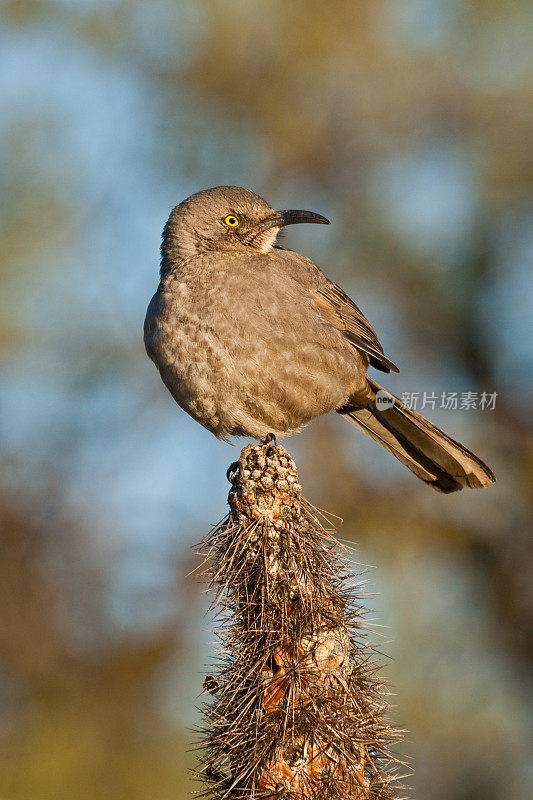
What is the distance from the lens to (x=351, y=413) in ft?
19.5

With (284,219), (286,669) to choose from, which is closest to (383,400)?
(284,219)

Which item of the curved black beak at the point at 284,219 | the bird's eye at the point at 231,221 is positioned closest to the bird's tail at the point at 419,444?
the curved black beak at the point at 284,219

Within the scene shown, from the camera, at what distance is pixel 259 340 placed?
15.3 ft

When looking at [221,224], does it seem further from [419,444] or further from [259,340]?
[419,444]

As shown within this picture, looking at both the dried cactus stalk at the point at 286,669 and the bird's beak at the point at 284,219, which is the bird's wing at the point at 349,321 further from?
the dried cactus stalk at the point at 286,669

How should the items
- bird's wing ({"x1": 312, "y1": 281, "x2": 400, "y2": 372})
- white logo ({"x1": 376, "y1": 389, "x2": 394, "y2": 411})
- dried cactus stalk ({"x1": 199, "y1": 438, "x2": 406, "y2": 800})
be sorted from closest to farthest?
dried cactus stalk ({"x1": 199, "y1": 438, "x2": 406, "y2": 800}) → bird's wing ({"x1": 312, "y1": 281, "x2": 400, "y2": 372}) → white logo ({"x1": 376, "y1": 389, "x2": 394, "y2": 411})

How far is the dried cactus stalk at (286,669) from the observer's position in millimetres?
2637

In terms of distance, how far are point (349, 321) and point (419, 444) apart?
2.90 feet

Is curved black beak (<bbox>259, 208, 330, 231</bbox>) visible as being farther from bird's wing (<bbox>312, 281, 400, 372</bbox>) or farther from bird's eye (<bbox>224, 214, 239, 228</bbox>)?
bird's wing (<bbox>312, 281, 400, 372</bbox>)

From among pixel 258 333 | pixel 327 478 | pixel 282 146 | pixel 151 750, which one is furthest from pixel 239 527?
pixel 282 146

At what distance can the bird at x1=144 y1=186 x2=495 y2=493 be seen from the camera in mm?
4656

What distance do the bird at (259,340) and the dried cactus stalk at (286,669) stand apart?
5.13 ft

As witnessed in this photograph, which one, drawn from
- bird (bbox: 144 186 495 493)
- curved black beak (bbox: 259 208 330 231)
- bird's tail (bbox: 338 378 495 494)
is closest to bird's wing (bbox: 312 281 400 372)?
bird (bbox: 144 186 495 493)

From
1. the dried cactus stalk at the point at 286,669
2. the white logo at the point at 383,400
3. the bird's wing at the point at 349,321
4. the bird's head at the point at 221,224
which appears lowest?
the dried cactus stalk at the point at 286,669
